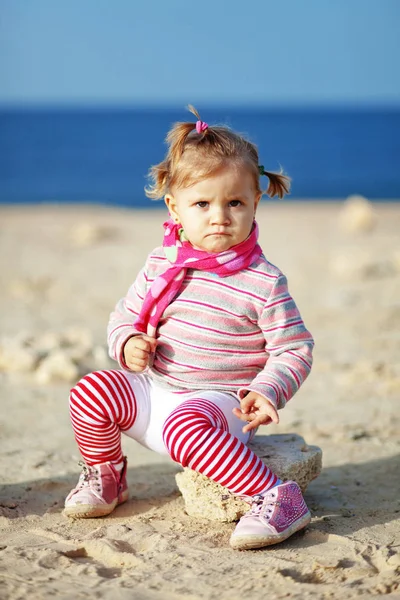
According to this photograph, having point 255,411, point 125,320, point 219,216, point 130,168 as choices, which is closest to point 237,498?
point 255,411

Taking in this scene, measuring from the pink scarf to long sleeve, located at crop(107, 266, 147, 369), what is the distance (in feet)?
0.21

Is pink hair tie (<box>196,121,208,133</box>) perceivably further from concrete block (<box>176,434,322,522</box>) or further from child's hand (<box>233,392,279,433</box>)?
concrete block (<box>176,434,322,522</box>)

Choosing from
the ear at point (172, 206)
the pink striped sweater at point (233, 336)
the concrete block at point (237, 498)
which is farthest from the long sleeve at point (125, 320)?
the concrete block at point (237, 498)

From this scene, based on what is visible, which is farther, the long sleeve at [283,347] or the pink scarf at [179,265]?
the pink scarf at [179,265]

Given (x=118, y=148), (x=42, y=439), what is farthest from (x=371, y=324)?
(x=118, y=148)

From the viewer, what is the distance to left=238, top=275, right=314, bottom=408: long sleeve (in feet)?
9.22

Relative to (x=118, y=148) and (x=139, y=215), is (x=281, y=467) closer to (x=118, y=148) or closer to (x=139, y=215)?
(x=139, y=215)

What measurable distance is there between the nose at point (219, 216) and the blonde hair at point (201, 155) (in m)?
0.13

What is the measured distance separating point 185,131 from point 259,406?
1.07m

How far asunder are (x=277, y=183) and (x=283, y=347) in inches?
26.5

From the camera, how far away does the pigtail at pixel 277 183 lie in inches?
121

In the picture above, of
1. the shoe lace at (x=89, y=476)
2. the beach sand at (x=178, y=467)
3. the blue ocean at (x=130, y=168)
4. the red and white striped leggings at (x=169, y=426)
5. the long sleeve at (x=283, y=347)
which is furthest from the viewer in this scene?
the blue ocean at (x=130, y=168)

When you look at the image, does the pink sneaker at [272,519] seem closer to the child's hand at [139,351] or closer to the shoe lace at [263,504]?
the shoe lace at [263,504]

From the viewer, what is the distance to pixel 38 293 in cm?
764
